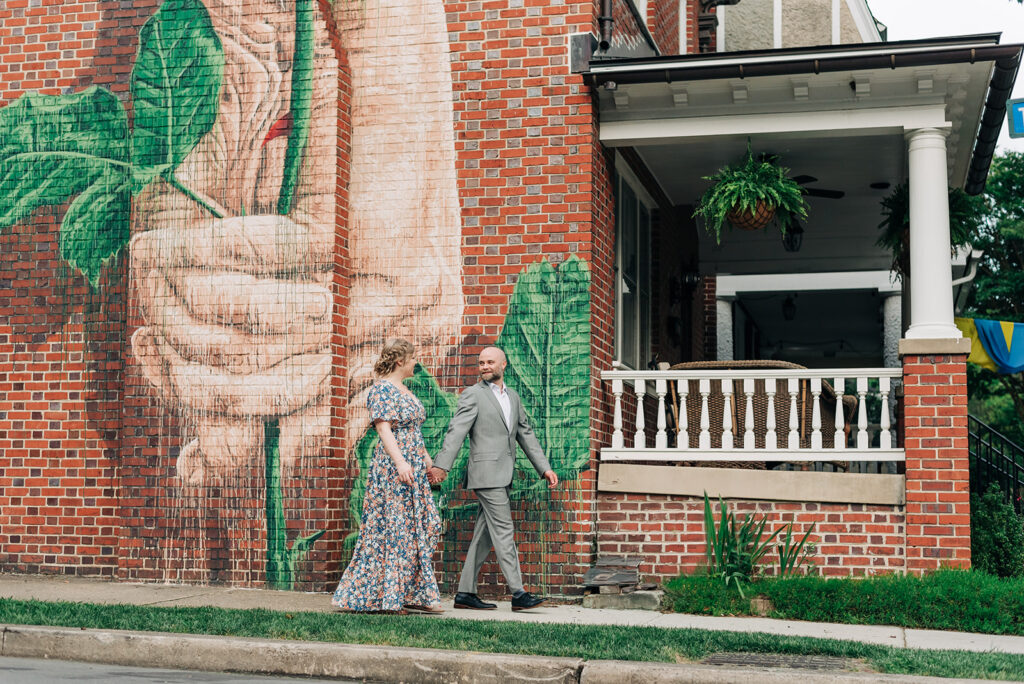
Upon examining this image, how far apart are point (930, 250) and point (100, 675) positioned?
22.3 ft

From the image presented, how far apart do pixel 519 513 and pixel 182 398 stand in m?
2.94

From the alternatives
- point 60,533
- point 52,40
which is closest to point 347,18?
point 52,40

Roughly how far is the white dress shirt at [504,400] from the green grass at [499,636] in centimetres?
158

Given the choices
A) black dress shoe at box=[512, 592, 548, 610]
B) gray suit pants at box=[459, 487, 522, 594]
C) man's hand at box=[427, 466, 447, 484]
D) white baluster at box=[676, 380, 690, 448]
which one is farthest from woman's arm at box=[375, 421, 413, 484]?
white baluster at box=[676, 380, 690, 448]

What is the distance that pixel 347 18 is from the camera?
9.98 meters

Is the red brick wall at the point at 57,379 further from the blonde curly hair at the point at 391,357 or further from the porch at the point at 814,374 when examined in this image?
the porch at the point at 814,374

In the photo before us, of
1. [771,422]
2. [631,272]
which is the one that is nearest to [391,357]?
[771,422]

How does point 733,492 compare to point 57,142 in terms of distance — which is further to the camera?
point 57,142

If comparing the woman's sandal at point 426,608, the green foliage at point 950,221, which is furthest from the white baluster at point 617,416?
the green foliage at point 950,221

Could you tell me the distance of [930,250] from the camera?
9.30m

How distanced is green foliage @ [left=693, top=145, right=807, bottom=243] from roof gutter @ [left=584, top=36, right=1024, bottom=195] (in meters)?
0.99

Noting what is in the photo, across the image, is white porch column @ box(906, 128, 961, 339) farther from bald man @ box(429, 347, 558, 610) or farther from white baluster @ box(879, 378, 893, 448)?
bald man @ box(429, 347, 558, 610)

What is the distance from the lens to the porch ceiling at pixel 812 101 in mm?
9031

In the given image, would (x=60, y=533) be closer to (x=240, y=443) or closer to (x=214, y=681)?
(x=240, y=443)
